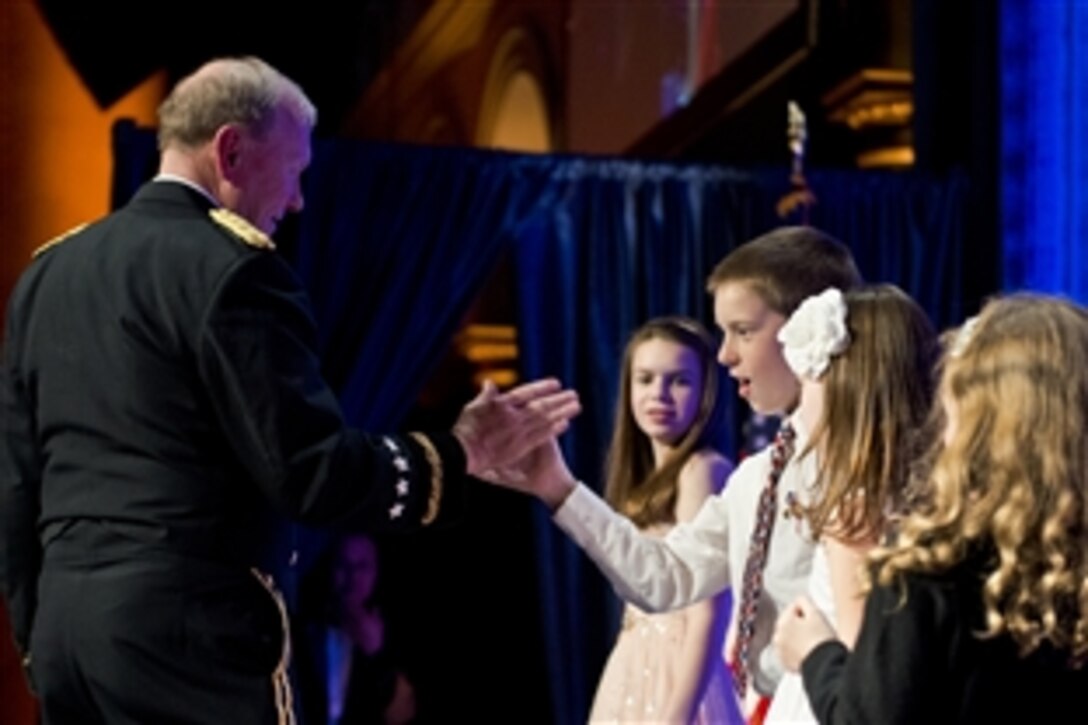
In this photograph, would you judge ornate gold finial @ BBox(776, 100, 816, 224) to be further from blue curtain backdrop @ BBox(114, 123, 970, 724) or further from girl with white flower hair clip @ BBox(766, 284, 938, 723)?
girl with white flower hair clip @ BBox(766, 284, 938, 723)

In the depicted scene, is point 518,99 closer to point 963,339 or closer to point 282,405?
point 282,405

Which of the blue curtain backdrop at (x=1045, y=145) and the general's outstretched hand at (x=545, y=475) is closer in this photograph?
the general's outstretched hand at (x=545, y=475)

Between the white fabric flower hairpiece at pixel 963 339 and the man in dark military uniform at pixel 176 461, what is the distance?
3.07ft

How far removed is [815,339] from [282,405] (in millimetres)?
873

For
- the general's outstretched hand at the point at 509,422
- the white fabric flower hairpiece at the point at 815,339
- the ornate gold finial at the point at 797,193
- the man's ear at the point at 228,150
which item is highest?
the man's ear at the point at 228,150

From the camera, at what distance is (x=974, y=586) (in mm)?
2695

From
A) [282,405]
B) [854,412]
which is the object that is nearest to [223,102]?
[282,405]

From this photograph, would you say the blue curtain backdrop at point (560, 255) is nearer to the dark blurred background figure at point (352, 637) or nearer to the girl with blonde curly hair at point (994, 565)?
the dark blurred background figure at point (352, 637)

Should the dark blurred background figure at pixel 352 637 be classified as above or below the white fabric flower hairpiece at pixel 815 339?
below

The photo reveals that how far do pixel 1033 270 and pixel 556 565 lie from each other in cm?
185

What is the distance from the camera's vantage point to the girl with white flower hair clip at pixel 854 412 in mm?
3412

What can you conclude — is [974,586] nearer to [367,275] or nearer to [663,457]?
[663,457]

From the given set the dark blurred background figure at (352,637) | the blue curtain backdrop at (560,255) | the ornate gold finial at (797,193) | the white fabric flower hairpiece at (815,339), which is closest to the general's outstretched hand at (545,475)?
the white fabric flower hairpiece at (815,339)

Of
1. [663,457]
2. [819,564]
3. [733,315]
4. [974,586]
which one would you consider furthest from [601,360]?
[974,586]
